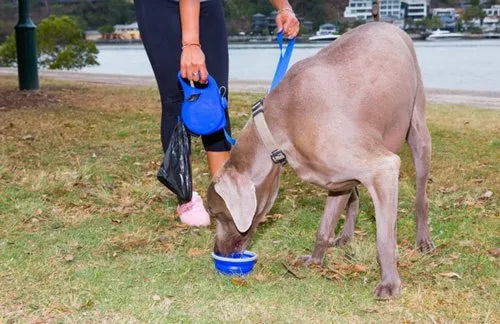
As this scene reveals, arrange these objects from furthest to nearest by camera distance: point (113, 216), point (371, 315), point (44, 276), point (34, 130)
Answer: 1. point (34, 130)
2. point (113, 216)
3. point (44, 276)
4. point (371, 315)

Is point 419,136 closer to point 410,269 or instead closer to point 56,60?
point 410,269

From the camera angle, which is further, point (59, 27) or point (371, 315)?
point (59, 27)

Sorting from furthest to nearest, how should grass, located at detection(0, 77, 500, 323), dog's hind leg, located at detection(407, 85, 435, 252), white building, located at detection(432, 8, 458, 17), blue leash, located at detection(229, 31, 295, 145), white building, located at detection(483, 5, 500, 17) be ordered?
white building, located at detection(483, 5, 500, 17)
white building, located at detection(432, 8, 458, 17)
dog's hind leg, located at detection(407, 85, 435, 252)
blue leash, located at detection(229, 31, 295, 145)
grass, located at detection(0, 77, 500, 323)

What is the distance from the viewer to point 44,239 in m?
4.52

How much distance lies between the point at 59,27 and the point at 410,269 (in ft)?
70.4

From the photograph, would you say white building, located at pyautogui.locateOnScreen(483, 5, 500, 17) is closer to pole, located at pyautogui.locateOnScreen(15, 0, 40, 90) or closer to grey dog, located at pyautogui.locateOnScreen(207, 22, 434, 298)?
pole, located at pyautogui.locateOnScreen(15, 0, 40, 90)

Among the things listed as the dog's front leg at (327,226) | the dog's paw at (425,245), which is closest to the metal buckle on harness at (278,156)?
the dog's front leg at (327,226)

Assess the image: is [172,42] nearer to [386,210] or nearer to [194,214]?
[194,214]

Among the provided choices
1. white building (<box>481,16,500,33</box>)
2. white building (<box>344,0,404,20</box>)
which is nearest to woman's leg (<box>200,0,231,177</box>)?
white building (<box>344,0,404,20</box>)

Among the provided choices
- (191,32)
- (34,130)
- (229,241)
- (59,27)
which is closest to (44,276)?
(229,241)

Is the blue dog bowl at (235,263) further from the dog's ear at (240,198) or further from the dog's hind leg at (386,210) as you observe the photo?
the dog's hind leg at (386,210)

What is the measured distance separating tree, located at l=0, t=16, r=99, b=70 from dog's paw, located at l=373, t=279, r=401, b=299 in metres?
21.7

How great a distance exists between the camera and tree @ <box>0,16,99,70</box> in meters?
24.0

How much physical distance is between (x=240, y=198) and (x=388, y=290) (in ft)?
2.87
